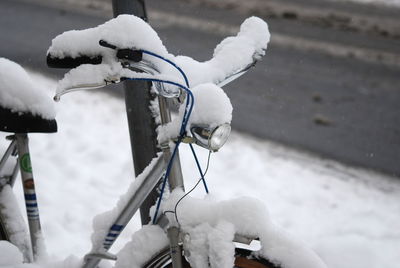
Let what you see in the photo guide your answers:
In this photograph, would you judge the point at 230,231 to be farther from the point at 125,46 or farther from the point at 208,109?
the point at 125,46

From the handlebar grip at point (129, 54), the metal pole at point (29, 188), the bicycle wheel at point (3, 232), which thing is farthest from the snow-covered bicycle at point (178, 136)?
the bicycle wheel at point (3, 232)

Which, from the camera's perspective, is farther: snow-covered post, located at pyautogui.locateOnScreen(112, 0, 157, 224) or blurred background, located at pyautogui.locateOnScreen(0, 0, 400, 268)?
blurred background, located at pyautogui.locateOnScreen(0, 0, 400, 268)

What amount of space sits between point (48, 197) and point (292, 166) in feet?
6.15

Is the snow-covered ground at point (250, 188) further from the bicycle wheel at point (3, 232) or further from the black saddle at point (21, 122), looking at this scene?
the black saddle at point (21, 122)

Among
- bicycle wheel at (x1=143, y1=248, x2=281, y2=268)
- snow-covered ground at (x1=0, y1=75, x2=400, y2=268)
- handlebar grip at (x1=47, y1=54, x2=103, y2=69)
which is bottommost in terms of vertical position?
snow-covered ground at (x1=0, y1=75, x2=400, y2=268)

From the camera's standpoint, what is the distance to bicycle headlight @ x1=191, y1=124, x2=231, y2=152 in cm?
166

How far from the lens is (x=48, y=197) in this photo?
12.8 feet

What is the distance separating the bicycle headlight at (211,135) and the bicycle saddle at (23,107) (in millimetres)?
895

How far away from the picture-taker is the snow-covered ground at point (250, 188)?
3.45 m

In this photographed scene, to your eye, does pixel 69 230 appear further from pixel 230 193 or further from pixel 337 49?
pixel 337 49

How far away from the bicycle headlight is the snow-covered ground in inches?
71.0

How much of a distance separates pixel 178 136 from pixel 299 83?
15.5 ft

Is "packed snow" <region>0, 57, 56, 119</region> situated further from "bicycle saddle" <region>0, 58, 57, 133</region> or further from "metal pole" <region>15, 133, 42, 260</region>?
"metal pole" <region>15, 133, 42, 260</region>

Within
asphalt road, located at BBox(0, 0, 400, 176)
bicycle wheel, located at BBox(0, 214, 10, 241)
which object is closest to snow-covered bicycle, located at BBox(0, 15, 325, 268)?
bicycle wheel, located at BBox(0, 214, 10, 241)
